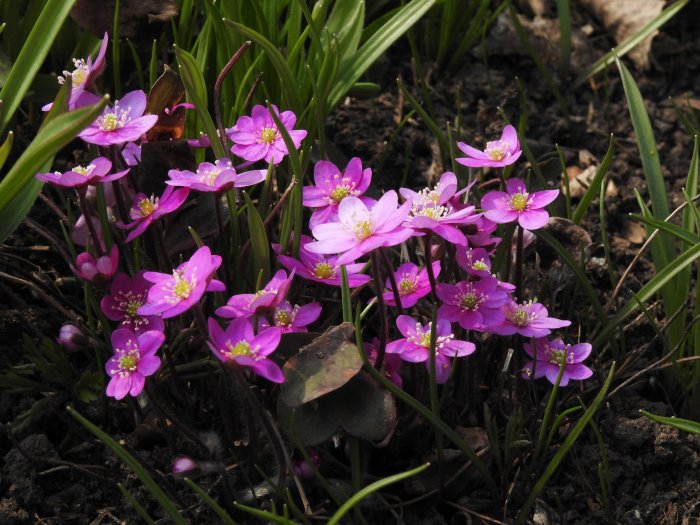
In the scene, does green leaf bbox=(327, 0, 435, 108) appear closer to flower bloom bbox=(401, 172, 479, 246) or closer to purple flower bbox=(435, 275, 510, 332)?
Result: flower bloom bbox=(401, 172, 479, 246)

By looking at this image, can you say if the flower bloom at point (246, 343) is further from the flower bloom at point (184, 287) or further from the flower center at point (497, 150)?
the flower center at point (497, 150)

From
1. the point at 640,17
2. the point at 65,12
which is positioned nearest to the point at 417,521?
the point at 65,12

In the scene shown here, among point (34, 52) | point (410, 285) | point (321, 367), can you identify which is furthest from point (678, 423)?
point (34, 52)

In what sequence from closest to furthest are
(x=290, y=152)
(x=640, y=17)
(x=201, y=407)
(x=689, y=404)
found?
(x=290, y=152) < (x=201, y=407) < (x=689, y=404) < (x=640, y=17)

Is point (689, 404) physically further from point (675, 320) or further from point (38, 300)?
point (38, 300)

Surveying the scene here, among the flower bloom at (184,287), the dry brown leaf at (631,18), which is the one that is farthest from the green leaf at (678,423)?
the dry brown leaf at (631,18)

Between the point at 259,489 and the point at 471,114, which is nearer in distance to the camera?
the point at 259,489

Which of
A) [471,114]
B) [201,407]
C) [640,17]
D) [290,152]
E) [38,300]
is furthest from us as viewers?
[640,17]
